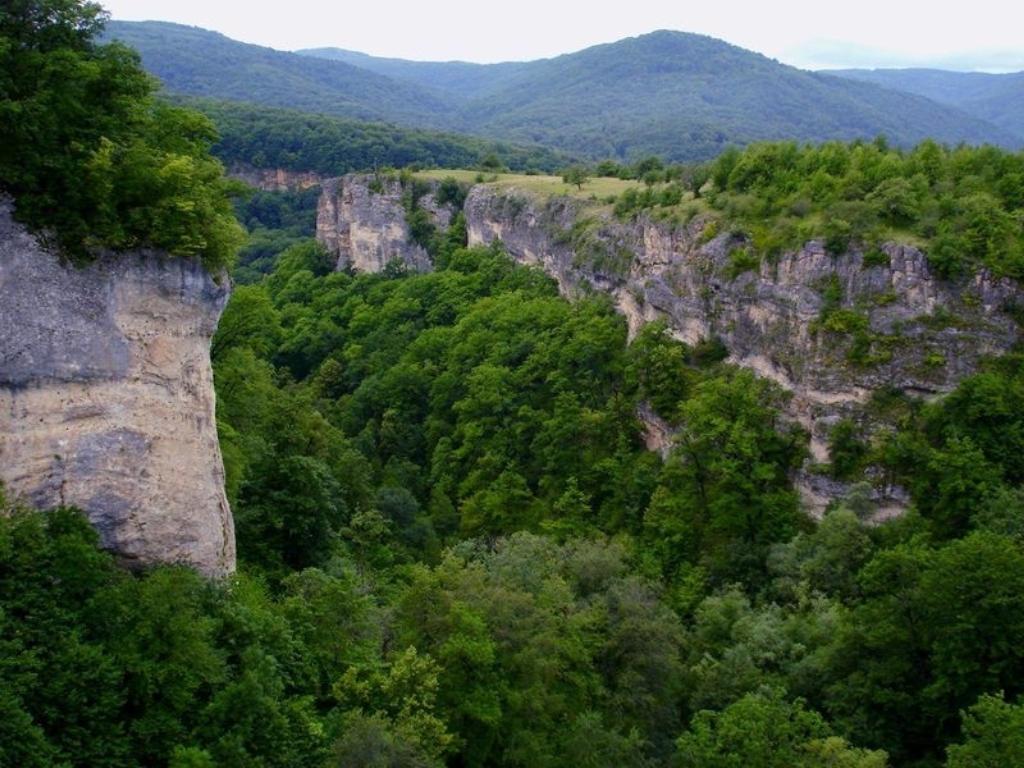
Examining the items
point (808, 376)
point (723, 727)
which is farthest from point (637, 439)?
point (723, 727)

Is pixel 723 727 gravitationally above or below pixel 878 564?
below

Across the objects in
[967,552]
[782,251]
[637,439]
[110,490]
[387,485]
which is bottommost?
[387,485]

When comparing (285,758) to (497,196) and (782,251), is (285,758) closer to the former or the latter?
(782,251)

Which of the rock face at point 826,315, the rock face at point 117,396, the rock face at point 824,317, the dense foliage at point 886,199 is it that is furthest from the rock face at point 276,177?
the rock face at point 117,396

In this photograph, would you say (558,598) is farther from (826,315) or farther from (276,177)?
(276,177)

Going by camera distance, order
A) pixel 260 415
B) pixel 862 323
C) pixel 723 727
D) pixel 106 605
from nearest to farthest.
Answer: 1. pixel 106 605
2. pixel 723 727
3. pixel 260 415
4. pixel 862 323

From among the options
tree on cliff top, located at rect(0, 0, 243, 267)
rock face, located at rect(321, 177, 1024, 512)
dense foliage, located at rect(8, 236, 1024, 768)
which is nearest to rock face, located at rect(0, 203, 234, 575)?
tree on cliff top, located at rect(0, 0, 243, 267)
